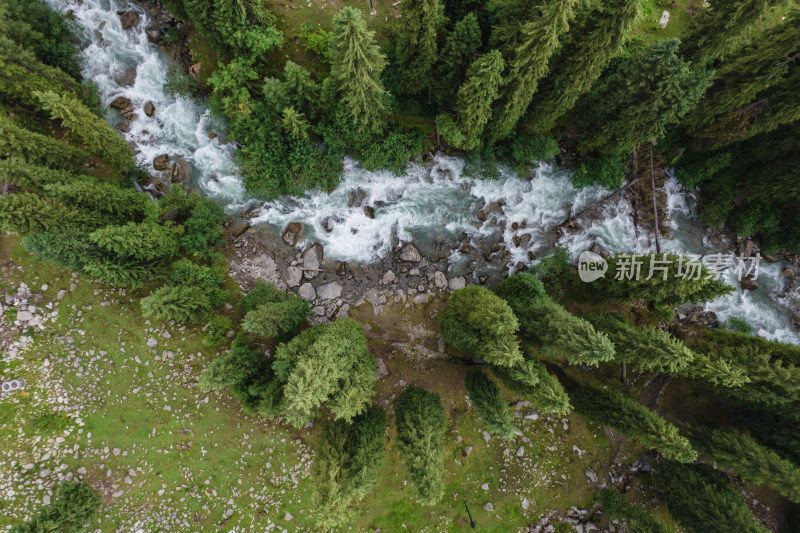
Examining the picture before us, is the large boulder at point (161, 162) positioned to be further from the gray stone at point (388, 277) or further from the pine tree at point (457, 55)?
the pine tree at point (457, 55)

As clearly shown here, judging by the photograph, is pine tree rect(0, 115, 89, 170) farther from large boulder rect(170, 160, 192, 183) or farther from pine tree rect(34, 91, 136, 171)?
large boulder rect(170, 160, 192, 183)

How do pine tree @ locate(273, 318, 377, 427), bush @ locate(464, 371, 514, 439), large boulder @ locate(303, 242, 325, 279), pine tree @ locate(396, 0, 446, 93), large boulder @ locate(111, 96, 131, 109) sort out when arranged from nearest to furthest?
pine tree @ locate(273, 318, 377, 427) → pine tree @ locate(396, 0, 446, 93) → bush @ locate(464, 371, 514, 439) → large boulder @ locate(111, 96, 131, 109) → large boulder @ locate(303, 242, 325, 279)

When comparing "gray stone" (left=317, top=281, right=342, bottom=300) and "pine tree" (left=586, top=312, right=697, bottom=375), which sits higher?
"gray stone" (left=317, top=281, right=342, bottom=300)

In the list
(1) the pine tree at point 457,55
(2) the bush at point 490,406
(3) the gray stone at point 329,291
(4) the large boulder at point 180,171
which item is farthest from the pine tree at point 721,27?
(4) the large boulder at point 180,171

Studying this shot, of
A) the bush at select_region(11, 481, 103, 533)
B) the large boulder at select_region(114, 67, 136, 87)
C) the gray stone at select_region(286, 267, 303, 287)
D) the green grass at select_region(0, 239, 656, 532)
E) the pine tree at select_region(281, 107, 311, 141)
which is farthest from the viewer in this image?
the gray stone at select_region(286, 267, 303, 287)

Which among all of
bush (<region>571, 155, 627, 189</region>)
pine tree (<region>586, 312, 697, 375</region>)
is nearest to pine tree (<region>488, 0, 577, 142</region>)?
bush (<region>571, 155, 627, 189</region>)

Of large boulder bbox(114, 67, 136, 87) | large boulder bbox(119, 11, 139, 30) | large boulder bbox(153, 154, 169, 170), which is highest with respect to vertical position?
large boulder bbox(119, 11, 139, 30)
